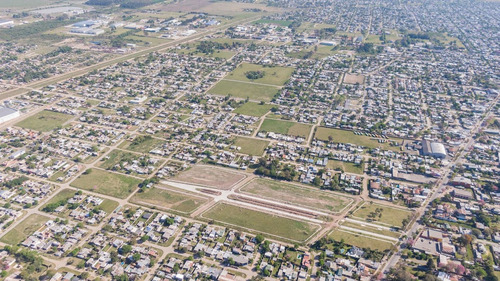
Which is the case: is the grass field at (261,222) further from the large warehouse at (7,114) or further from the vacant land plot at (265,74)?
the large warehouse at (7,114)

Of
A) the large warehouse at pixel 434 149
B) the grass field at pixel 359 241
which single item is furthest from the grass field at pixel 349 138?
the grass field at pixel 359 241

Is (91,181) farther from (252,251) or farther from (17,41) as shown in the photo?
(17,41)

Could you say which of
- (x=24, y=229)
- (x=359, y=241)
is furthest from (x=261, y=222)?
(x=24, y=229)

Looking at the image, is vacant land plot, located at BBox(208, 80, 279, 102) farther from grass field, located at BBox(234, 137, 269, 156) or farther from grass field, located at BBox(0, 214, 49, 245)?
Result: grass field, located at BBox(0, 214, 49, 245)

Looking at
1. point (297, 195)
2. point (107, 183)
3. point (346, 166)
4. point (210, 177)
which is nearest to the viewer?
point (297, 195)

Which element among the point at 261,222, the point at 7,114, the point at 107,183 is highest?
A: the point at 7,114

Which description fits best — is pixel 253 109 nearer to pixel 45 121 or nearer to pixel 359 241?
pixel 359 241

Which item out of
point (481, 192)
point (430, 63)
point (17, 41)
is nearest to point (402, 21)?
point (430, 63)
